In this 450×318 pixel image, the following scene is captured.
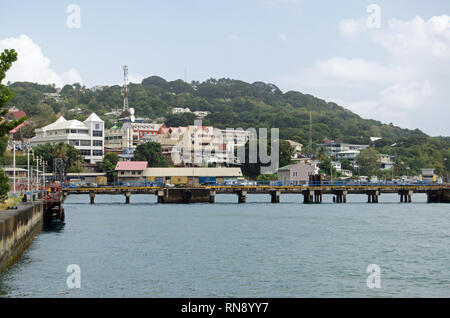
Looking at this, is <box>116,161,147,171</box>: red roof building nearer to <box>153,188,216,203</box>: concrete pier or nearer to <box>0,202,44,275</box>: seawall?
<box>153,188,216,203</box>: concrete pier

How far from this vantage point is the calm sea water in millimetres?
35562

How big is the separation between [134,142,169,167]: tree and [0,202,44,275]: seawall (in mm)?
131591

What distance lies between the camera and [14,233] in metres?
43.7

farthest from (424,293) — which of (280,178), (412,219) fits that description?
(280,178)

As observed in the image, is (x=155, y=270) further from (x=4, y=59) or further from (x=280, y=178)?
(x=280, y=178)

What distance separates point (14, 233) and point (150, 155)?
15020 centimetres

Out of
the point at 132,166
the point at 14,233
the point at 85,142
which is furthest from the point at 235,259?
the point at 85,142

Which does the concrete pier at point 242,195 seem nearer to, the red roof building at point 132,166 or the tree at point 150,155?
the red roof building at point 132,166

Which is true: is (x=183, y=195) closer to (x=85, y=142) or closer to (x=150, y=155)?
(x=150, y=155)

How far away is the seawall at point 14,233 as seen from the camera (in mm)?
38334
